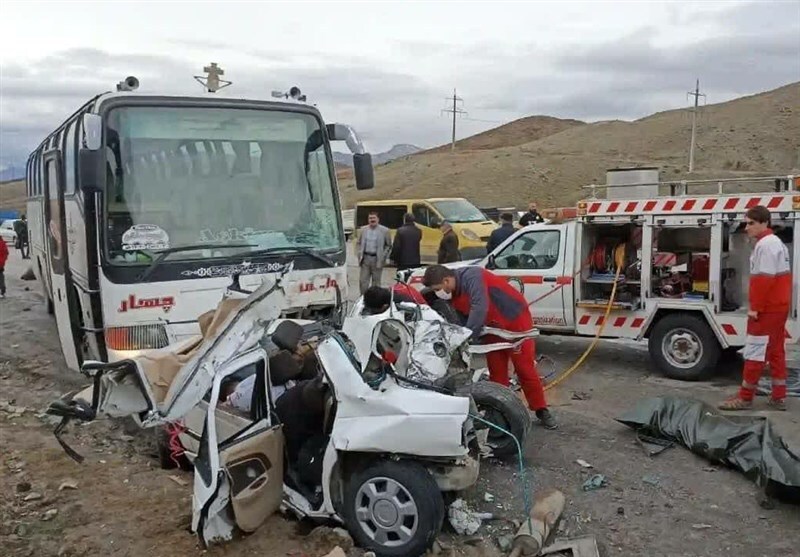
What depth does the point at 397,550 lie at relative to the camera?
173 inches

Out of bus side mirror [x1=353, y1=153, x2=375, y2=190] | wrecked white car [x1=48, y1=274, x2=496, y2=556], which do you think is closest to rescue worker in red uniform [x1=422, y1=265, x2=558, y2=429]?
bus side mirror [x1=353, y1=153, x2=375, y2=190]

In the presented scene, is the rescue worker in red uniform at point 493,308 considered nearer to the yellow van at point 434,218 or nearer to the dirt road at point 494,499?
the dirt road at point 494,499

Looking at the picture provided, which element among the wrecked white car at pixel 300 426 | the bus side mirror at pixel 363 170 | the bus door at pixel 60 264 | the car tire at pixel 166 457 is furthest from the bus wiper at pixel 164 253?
the wrecked white car at pixel 300 426

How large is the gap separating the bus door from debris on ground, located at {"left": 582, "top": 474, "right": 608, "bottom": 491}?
15.2 feet

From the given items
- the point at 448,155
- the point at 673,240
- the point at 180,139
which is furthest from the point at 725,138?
the point at 180,139

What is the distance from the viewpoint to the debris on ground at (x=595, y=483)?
5637 mm

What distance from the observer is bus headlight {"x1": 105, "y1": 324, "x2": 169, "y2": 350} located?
6.62 m

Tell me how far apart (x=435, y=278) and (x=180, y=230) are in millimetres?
2242

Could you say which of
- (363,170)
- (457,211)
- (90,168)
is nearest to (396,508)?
(90,168)

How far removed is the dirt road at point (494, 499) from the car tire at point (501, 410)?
0.83 feet

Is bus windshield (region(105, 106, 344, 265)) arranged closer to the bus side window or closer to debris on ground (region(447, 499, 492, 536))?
the bus side window

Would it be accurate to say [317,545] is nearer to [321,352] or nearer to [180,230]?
[321,352]

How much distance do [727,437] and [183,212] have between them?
481 centimetres

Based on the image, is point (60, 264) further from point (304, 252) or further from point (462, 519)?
point (462, 519)
